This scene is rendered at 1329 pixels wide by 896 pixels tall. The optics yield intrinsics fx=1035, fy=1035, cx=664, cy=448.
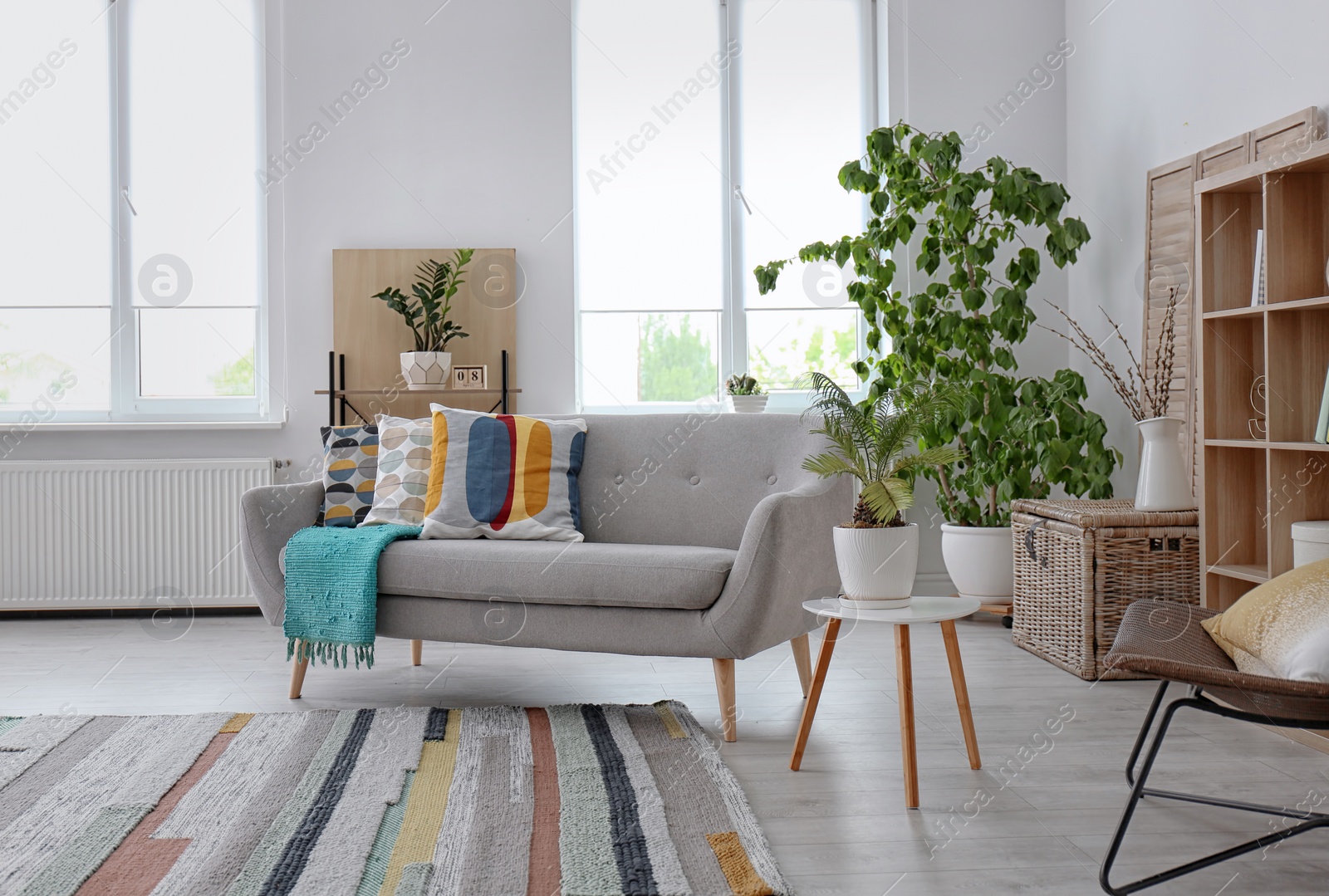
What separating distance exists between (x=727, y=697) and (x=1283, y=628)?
1.19 metres

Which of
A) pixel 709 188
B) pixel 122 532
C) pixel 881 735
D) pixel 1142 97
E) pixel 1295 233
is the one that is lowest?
pixel 881 735

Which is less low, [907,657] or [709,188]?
[709,188]

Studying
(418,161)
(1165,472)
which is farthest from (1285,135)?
(418,161)

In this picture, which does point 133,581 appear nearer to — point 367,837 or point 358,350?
point 358,350

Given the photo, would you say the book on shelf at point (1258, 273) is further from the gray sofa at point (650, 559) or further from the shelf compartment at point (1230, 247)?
the gray sofa at point (650, 559)

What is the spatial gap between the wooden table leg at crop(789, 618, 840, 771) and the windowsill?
2.85 m

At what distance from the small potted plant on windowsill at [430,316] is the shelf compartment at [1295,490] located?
113 inches

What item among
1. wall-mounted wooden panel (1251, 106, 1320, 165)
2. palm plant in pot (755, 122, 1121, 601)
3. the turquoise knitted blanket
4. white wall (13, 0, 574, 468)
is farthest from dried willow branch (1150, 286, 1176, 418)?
the turquoise knitted blanket

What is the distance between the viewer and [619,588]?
2510 millimetres

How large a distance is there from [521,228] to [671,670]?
6.82 ft

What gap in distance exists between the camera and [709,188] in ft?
14.7

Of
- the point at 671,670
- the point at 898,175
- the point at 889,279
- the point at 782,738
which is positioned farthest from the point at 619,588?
the point at 898,175

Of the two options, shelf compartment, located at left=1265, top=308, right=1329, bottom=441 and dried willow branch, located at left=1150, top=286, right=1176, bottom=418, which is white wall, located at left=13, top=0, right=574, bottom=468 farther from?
shelf compartment, located at left=1265, top=308, right=1329, bottom=441

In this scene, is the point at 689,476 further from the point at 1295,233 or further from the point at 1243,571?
the point at 1295,233
